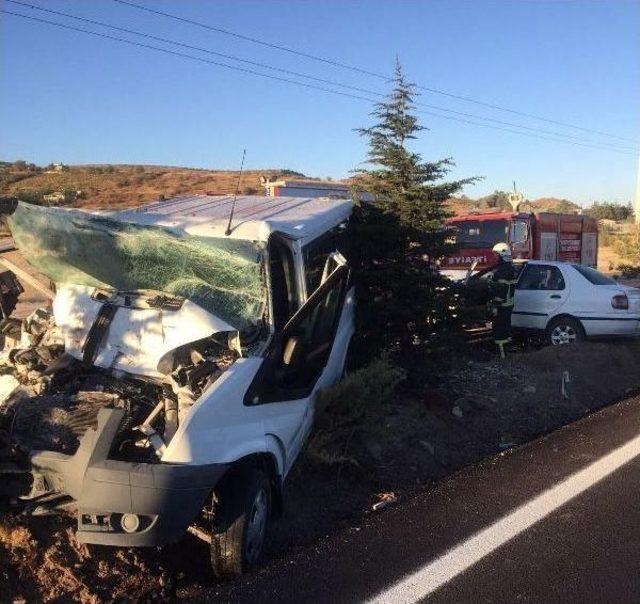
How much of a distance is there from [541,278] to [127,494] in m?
9.00

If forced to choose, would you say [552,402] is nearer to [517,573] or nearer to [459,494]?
[459,494]

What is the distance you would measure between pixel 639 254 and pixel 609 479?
779 inches

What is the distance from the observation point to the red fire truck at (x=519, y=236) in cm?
1459

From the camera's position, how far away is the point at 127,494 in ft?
11.1

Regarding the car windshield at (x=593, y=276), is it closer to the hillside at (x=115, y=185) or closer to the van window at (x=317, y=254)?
the van window at (x=317, y=254)

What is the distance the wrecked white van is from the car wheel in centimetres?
580

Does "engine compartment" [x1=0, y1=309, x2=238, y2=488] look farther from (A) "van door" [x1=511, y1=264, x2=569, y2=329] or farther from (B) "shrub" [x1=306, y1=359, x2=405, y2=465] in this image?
(A) "van door" [x1=511, y1=264, x2=569, y2=329]

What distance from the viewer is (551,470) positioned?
5.77 m

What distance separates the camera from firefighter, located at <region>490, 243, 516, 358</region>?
984cm

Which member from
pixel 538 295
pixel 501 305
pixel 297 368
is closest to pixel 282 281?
pixel 297 368

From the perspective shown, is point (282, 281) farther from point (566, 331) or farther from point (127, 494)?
point (566, 331)

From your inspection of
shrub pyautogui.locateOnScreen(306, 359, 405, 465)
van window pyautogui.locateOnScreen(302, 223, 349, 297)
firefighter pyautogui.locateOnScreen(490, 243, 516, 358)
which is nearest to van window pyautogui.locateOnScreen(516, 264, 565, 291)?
firefighter pyautogui.locateOnScreen(490, 243, 516, 358)

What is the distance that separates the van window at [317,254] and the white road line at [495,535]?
2049 millimetres

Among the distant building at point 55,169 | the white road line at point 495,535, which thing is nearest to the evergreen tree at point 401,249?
the white road line at point 495,535
